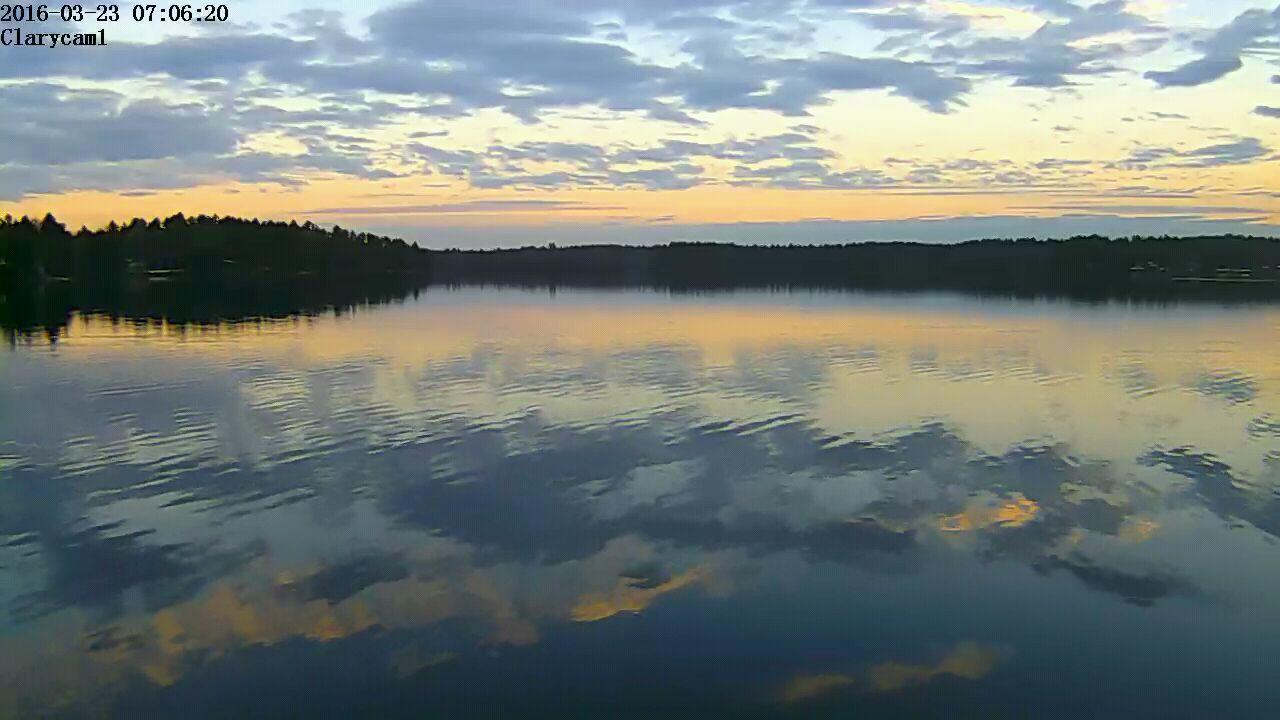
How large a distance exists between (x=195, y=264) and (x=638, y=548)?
151148 mm

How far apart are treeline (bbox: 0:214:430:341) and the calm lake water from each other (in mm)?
53431

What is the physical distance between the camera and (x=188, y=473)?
17.2m

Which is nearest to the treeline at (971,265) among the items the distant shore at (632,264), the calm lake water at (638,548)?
the distant shore at (632,264)

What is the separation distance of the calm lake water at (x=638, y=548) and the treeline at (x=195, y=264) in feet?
175

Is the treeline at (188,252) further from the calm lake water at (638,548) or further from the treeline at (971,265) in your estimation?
the calm lake water at (638,548)

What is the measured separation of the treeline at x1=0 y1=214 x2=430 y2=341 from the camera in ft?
301

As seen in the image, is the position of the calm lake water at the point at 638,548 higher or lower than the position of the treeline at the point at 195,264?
lower

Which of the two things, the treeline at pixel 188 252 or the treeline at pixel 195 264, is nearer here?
the treeline at pixel 195 264

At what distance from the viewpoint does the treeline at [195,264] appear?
9175cm

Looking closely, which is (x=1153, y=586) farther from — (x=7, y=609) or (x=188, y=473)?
(x=188, y=473)

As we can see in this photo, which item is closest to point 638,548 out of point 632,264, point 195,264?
point 195,264

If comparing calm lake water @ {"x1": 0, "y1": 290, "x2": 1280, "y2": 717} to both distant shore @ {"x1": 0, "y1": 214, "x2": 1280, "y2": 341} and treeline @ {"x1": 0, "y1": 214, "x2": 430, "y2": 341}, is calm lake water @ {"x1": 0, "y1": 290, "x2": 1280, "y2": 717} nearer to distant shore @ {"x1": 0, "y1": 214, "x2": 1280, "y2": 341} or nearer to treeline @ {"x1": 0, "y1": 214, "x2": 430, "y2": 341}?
treeline @ {"x1": 0, "y1": 214, "x2": 430, "y2": 341}

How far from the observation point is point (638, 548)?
43.6ft

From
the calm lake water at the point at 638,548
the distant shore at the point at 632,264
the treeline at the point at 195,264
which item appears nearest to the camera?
the calm lake water at the point at 638,548
